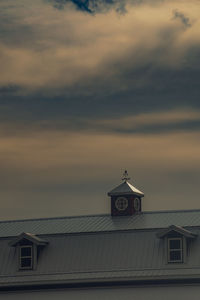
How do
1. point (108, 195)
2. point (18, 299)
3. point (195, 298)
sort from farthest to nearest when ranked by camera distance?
point (108, 195), point (18, 299), point (195, 298)

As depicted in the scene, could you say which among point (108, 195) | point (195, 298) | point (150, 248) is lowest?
point (195, 298)

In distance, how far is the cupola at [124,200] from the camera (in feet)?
216

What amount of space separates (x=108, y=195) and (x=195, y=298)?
41.7 feet

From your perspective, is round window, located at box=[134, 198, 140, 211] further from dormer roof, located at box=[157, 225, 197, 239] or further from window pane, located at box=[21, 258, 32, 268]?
window pane, located at box=[21, 258, 32, 268]

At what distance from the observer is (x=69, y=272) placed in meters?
59.9

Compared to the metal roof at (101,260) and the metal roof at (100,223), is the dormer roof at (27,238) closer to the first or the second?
the metal roof at (101,260)

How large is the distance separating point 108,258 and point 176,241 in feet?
15.1

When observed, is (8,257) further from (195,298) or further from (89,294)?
(195,298)

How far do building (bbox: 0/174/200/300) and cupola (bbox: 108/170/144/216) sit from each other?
3.9 inches

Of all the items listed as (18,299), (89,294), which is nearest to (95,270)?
(89,294)

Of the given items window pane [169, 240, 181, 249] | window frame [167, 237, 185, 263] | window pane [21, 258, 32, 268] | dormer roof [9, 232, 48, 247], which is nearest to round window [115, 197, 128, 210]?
dormer roof [9, 232, 48, 247]

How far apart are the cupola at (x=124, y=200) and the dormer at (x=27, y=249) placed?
6.58 m

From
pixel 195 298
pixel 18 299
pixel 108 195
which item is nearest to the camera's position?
pixel 195 298

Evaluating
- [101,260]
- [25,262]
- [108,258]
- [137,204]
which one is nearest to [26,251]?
[25,262]
